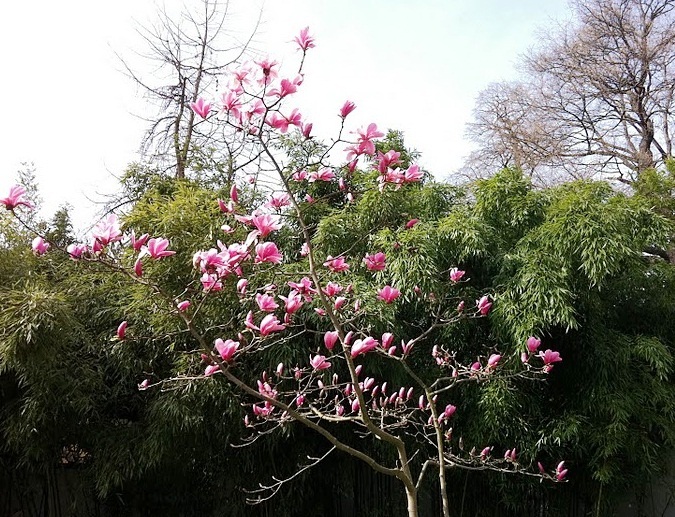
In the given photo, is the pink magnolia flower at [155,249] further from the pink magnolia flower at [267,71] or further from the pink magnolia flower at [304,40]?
the pink magnolia flower at [304,40]

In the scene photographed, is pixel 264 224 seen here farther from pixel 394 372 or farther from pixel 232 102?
pixel 394 372

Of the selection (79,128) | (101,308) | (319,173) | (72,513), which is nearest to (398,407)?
(319,173)

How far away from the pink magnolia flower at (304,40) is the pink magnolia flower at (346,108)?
168 millimetres

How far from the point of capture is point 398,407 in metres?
2.18

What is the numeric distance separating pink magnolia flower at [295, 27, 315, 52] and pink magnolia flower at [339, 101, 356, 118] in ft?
0.55

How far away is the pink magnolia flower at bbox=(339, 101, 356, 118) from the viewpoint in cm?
156

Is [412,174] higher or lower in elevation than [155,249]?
higher

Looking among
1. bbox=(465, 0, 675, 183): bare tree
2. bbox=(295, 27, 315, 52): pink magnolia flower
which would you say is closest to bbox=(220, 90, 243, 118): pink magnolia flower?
bbox=(295, 27, 315, 52): pink magnolia flower

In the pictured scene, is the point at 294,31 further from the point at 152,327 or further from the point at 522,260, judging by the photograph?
the point at 522,260

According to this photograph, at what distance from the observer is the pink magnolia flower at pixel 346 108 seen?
156 centimetres

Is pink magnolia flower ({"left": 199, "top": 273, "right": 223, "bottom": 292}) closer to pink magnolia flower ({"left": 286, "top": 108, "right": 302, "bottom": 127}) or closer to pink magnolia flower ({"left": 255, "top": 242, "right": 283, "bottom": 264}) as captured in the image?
pink magnolia flower ({"left": 255, "top": 242, "right": 283, "bottom": 264})

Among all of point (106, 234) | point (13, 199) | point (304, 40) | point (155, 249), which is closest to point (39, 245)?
point (13, 199)

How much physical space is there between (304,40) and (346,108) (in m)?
0.20

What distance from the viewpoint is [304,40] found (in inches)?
61.7
